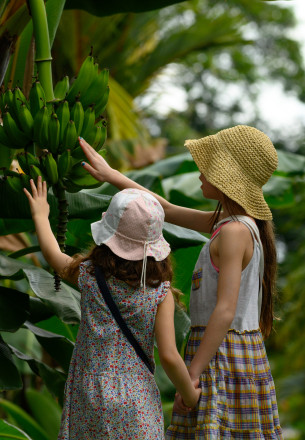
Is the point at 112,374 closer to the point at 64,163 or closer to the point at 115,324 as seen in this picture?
the point at 115,324

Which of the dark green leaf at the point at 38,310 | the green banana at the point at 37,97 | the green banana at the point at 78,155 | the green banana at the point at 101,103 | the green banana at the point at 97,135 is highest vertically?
Result: the green banana at the point at 101,103

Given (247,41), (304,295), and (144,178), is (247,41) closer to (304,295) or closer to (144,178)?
(304,295)

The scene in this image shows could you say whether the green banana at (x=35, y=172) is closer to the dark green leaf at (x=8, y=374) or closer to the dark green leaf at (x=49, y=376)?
the dark green leaf at (x=8, y=374)

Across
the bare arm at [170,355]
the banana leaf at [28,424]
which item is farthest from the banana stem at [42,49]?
the banana leaf at [28,424]

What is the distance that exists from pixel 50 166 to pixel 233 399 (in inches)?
27.4

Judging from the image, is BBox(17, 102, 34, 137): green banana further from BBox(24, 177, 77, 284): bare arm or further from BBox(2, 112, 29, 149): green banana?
BBox(24, 177, 77, 284): bare arm

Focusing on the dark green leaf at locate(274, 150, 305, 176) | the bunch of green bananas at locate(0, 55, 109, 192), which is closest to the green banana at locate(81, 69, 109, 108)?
the bunch of green bananas at locate(0, 55, 109, 192)

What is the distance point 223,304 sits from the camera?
59.7 inches

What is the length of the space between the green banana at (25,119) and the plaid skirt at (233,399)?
649 millimetres

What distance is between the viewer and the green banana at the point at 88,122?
1709mm

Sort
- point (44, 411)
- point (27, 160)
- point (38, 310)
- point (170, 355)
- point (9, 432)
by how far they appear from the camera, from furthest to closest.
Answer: point (44, 411) → point (38, 310) → point (9, 432) → point (27, 160) → point (170, 355)

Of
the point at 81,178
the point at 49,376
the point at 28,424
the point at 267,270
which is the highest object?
the point at 81,178

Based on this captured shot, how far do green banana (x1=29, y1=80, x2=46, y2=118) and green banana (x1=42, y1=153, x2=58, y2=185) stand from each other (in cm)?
13

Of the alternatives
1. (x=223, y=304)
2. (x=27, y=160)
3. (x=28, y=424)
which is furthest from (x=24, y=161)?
(x=28, y=424)
